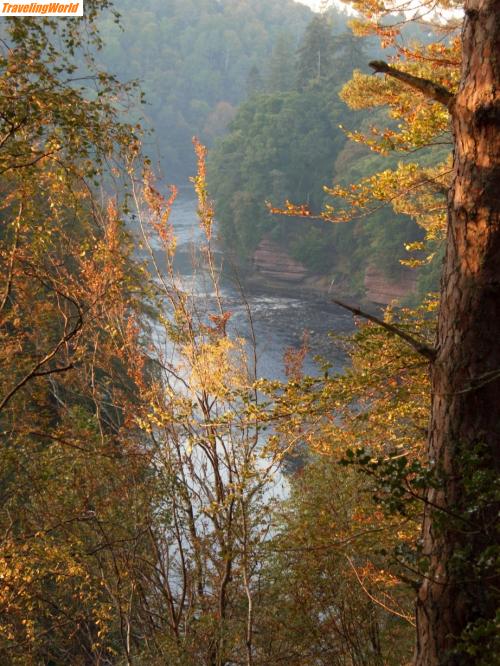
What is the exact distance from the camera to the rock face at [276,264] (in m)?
43.8

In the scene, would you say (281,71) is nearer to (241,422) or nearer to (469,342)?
(241,422)

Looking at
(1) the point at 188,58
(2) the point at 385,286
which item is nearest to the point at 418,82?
(2) the point at 385,286

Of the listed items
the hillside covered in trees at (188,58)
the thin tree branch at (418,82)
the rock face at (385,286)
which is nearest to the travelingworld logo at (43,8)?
the thin tree branch at (418,82)

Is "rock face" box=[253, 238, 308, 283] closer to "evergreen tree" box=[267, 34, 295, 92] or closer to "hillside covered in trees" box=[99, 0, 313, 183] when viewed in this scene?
"evergreen tree" box=[267, 34, 295, 92]

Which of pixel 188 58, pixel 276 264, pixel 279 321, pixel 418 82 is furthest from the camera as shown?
pixel 188 58

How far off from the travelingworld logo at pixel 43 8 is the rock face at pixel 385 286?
1283 inches

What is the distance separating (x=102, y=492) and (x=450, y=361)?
20.8 feet

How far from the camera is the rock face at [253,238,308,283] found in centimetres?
4378

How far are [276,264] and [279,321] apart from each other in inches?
507

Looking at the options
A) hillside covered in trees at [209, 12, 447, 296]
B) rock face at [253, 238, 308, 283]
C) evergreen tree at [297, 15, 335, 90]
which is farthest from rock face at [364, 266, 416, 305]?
evergreen tree at [297, 15, 335, 90]

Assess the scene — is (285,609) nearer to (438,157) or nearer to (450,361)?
(450,361)

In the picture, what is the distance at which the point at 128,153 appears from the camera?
493 cm

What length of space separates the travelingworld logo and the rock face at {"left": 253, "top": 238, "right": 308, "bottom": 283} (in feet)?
125

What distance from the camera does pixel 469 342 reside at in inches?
137
